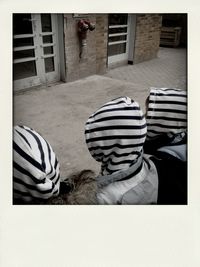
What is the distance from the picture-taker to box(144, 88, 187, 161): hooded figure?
0.65 metres

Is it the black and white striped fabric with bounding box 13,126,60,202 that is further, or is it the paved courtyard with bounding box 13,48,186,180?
the paved courtyard with bounding box 13,48,186,180

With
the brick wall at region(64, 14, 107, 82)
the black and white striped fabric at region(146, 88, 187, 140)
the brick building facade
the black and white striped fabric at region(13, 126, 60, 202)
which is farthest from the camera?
the brick wall at region(64, 14, 107, 82)

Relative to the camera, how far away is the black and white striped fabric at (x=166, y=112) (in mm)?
649

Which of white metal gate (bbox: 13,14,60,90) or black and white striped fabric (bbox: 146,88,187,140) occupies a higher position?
white metal gate (bbox: 13,14,60,90)

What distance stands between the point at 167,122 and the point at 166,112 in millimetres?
33

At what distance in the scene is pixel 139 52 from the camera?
1.60 metres

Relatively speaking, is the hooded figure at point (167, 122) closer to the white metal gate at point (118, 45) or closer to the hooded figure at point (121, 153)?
the hooded figure at point (121, 153)

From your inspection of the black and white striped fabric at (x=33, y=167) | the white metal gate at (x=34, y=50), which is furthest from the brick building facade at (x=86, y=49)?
the black and white striped fabric at (x=33, y=167)

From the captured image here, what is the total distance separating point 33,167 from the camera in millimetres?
529

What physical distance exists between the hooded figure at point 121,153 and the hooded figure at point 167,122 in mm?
66

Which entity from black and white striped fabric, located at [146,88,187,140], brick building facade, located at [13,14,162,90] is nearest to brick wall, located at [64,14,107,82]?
brick building facade, located at [13,14,162,90]

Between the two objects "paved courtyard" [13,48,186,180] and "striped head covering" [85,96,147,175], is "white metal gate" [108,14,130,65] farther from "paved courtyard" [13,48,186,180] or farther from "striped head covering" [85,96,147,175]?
"striped head covering" [85,96,147,175]

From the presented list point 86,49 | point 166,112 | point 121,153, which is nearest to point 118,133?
point 121,153
